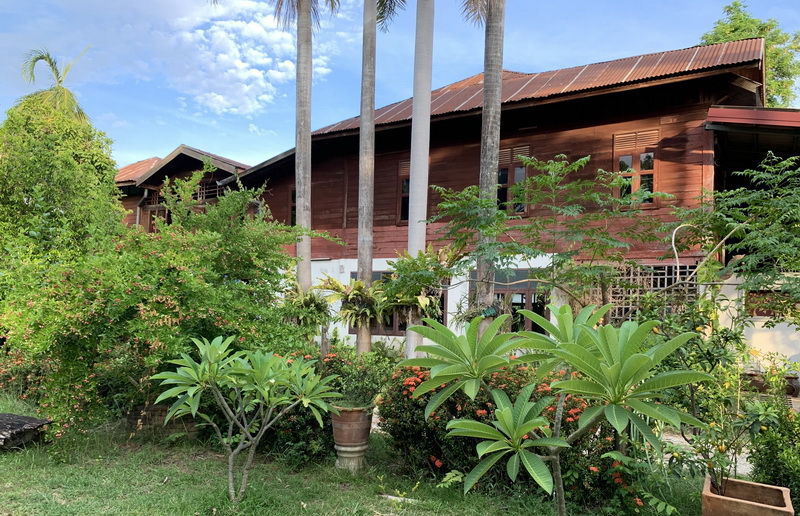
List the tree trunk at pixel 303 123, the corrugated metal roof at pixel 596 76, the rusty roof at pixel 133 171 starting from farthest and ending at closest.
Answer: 1. the rusty roof at pixel 133 171
2. the tree trunk at pixel 303 123
3. the corrugated metal roof at pixel 596 76

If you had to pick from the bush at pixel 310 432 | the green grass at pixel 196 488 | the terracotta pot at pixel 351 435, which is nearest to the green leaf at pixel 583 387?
the green grass at pixel 196 488

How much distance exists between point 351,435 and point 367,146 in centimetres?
798

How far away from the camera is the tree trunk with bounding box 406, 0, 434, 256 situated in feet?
33.9

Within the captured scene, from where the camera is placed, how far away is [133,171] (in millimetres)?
22766

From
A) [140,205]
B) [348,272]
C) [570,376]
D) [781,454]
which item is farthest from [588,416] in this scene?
[140,205]

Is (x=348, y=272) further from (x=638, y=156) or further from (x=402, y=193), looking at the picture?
(x=638, y=156)

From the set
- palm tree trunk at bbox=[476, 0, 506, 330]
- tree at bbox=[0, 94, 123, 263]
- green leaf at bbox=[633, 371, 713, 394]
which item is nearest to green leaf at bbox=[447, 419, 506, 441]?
green leaf at bbox=[633, 371, 713, 394]

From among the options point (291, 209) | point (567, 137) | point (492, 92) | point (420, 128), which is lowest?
point (291, 209)

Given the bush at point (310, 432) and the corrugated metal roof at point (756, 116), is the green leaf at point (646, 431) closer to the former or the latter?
the bush at point (310, 432)

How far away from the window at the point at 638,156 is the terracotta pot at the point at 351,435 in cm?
880

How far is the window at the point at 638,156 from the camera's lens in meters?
11.5

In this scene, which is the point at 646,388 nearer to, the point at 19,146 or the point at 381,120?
the point at 19,146

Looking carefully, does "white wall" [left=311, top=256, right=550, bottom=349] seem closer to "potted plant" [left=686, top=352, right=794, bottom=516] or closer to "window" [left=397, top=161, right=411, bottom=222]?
"window" [left=397, top=161, right=411, bottom=222]

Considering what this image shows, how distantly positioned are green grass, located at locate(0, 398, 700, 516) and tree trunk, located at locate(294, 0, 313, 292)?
24.9 ft
